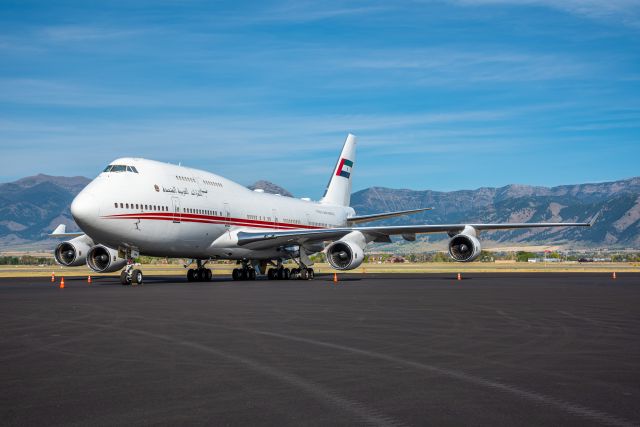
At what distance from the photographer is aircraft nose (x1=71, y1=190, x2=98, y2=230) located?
1276 inches

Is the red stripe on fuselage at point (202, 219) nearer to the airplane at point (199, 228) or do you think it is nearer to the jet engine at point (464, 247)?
the airplane at point (199, 228)

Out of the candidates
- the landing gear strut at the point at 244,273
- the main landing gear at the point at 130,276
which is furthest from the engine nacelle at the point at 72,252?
the landing gear strut at the point at 244,273

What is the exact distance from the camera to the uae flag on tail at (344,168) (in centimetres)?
5820

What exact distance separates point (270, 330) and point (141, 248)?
70.7 feet

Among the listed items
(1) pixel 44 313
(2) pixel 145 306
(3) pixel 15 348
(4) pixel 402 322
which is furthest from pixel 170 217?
(3) pixel 15 348

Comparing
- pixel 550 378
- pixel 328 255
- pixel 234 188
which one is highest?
pixel 234 188

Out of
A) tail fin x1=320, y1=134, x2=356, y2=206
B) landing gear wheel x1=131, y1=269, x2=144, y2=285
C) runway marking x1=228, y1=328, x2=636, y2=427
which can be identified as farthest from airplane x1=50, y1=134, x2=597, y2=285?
runway marking x1=228, y1=328, x2=636, y2=427

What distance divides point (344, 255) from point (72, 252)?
14.5 m

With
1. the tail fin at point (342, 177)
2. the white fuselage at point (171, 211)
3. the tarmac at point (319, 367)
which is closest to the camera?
the tarmac at point (319, 367)

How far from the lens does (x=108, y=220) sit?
1299 inches

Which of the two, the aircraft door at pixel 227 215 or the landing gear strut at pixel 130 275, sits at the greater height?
the aircraft door at pixel 227 215

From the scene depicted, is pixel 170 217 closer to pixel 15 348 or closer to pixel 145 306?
pixel 145 306

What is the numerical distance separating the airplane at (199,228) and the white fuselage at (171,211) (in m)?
0.05

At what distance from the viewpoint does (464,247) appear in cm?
4162
